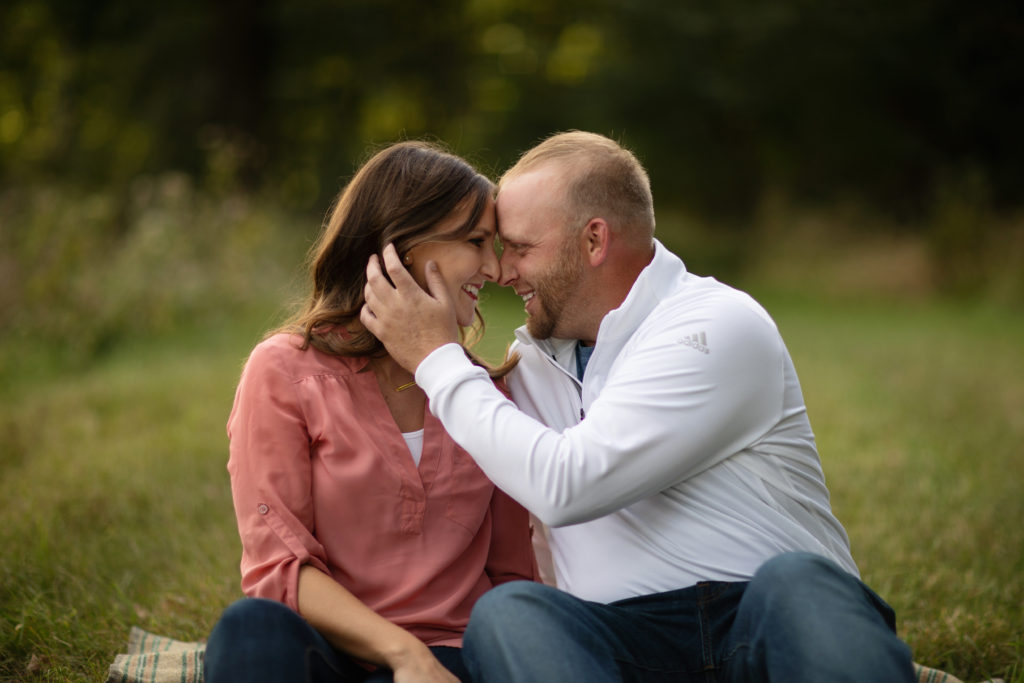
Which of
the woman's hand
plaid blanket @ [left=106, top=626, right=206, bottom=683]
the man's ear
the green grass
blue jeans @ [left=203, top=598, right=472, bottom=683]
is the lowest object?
the green grass

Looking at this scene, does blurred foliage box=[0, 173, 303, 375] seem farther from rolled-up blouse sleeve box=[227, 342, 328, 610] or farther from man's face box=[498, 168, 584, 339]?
rolled-up blouse sleeve box=[227, 342, 328, 610]

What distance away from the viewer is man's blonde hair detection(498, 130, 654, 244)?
292 cm

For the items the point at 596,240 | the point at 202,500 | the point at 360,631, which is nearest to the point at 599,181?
the point at 596,240

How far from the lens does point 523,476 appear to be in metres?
2.32

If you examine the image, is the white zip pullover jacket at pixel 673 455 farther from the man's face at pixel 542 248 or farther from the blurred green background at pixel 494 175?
the blurred green background at pixel 494 175

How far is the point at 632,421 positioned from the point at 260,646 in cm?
101

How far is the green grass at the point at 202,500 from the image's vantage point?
3469mm

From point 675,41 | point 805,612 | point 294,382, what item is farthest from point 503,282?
point 675,41

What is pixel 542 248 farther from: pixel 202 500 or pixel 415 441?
pixel 202 500

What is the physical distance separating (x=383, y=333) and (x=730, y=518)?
1.02 meters

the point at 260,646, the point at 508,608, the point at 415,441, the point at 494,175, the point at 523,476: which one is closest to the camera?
the point at 260,646

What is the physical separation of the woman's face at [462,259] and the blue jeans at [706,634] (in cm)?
90

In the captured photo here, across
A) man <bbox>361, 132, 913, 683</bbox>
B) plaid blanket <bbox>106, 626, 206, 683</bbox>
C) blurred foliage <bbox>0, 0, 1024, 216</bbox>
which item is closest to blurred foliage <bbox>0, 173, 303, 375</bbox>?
plaid blanket <bbox>106, 626, 206, 683</bbox>

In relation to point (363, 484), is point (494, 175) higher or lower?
higher
